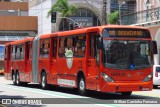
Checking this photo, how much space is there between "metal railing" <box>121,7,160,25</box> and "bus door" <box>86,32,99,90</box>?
20.0m

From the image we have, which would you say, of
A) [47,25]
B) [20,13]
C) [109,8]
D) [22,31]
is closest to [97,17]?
[109,8]

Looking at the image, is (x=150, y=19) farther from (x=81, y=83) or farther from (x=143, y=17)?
(x=81, y=83)

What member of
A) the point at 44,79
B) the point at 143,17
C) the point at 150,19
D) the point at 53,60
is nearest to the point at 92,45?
the point at 53,60

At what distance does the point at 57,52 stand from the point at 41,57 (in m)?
2.70

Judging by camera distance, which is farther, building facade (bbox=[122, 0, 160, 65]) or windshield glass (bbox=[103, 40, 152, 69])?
building facade (bbox=[122, 0, 160, 65])

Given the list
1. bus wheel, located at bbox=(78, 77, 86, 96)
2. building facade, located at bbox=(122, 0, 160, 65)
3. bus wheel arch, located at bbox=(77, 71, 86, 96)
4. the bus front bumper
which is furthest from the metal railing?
the bus front bumper

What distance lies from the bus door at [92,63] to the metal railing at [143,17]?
20.0 metres

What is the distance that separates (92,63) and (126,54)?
165 cm

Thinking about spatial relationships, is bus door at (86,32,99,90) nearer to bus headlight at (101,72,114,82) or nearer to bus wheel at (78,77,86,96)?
bus headlight at (101,72,114,82)

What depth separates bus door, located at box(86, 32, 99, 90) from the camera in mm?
A: 19688

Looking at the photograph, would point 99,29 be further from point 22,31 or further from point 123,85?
point 22,31

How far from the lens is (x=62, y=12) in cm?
7419

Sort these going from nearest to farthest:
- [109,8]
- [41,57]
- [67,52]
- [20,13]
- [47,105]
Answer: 1. [47,105]
2. [67,52]
3. [41,57]
4. [109,8]
5. [20,13]

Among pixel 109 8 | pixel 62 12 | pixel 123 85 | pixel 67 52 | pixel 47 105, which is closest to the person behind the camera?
pixel 47 105
